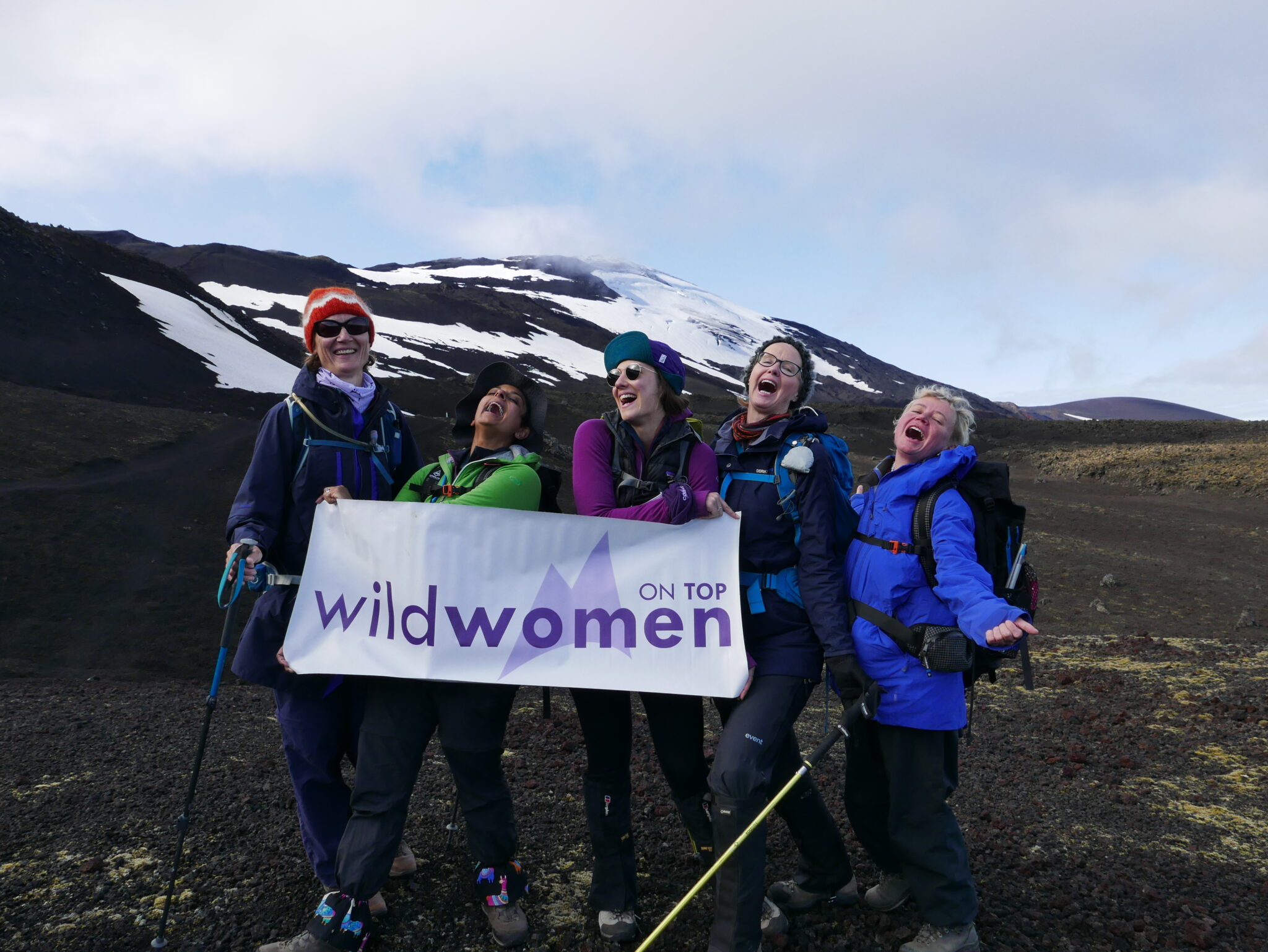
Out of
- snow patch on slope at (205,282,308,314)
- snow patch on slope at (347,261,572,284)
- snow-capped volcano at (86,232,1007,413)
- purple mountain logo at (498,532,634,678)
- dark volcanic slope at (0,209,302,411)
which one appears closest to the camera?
purple mountain logo at (498,532,634,678)

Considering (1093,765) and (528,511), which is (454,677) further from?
(1093,765)

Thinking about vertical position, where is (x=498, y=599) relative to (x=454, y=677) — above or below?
above

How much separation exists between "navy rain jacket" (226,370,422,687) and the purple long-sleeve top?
1062 millimetres

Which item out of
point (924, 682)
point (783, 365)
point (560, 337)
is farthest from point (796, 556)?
point (560, 337)

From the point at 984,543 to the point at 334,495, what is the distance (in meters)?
2.94

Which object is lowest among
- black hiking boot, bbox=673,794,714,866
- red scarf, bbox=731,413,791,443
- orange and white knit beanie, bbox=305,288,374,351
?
black hiking boot, bbox=673,794,714,866

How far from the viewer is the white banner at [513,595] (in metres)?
3.47

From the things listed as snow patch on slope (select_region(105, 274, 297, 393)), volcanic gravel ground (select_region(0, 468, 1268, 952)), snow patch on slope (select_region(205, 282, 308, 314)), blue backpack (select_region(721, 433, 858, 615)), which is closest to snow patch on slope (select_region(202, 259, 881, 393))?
snow patch on slope (select_region(205, 282, 308, 314))

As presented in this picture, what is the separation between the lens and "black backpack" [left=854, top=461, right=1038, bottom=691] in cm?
329

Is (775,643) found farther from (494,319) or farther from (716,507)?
(494,319)

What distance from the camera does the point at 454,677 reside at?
3398 millimetres

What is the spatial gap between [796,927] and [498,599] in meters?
2.12

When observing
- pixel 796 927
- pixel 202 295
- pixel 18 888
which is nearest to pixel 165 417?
pixel 18 888

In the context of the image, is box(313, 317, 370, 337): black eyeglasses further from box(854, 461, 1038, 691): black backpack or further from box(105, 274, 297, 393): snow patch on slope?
box(105, 274, 297, 393): snow patch on slope
